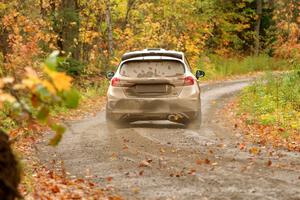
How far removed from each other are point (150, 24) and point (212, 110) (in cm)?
1356

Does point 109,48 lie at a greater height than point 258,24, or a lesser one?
greater

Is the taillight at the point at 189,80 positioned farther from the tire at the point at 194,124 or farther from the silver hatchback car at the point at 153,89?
the tire at the point at 194,124

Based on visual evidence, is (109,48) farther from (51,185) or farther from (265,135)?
(51,185)

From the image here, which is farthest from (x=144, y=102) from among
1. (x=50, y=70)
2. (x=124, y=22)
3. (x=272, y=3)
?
(x=272, y=3)

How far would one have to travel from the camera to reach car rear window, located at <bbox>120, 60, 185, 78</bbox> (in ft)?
44.3

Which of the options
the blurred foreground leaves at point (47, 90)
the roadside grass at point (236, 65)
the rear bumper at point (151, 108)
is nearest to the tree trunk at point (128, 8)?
the roadside grass at point (236, 65)

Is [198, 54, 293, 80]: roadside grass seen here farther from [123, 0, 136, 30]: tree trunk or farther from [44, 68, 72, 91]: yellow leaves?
[44, 68, 72, 91]: yellow leaves

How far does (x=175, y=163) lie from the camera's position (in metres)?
9.93

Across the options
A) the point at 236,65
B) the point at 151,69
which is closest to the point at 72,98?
the point at 151,69

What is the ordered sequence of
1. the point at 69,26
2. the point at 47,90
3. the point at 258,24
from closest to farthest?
the point at 47,90, the point at 69,26, the point at 258,24

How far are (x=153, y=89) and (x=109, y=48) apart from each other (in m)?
15.3

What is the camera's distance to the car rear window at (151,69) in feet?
44.3

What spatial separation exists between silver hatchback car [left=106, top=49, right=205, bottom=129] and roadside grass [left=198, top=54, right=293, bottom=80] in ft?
66.6

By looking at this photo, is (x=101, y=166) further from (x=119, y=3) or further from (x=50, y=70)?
(x=119, y=3)
